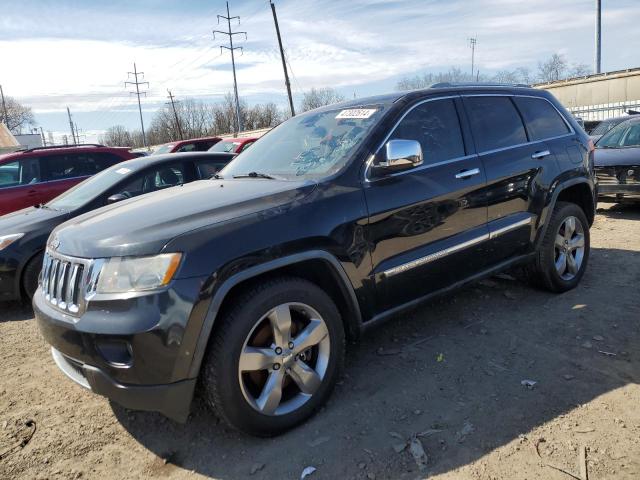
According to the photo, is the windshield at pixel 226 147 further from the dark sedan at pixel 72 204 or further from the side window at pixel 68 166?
the dark sedan at pixel 72 204

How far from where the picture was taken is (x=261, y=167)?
3.68 metres

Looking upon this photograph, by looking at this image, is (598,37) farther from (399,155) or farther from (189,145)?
(399,155)

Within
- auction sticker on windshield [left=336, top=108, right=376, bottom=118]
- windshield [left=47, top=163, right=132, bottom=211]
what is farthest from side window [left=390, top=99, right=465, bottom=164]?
windshield [left=47, top=163, right=132, bottom=211]

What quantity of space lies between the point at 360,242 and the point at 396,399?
0.99 m

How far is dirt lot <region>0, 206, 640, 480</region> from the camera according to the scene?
2.48m

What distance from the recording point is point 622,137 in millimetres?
8312

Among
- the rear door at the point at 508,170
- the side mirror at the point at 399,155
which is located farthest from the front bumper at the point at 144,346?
the rear door at the point at 508,170

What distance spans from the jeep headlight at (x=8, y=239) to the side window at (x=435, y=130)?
156 inches

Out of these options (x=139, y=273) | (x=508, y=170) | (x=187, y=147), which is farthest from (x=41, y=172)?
(x=187, y=147)

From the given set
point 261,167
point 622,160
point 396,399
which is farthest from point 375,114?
point 622,160

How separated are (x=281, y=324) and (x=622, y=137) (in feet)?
26.5

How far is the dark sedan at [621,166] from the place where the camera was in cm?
732

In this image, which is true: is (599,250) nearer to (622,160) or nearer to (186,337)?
(622,160)

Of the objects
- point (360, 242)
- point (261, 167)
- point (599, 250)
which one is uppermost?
point (261, 167)
